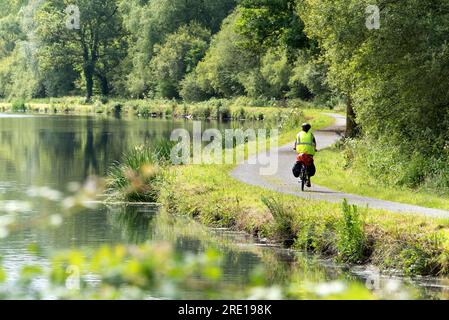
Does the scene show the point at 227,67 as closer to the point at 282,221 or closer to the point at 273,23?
the point at 273,23

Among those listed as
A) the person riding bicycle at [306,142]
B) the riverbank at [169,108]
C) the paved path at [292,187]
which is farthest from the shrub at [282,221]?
the riverbank at [169,108]

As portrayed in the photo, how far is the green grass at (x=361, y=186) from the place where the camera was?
21.6 m

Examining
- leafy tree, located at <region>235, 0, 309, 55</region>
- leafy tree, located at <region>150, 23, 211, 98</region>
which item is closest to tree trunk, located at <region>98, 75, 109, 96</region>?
leafy tree, located at <region>150, 23, 211, 98</region>

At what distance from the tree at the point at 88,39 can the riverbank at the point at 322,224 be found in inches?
3727

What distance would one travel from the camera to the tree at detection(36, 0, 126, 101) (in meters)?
119

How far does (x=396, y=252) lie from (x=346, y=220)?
1.19m

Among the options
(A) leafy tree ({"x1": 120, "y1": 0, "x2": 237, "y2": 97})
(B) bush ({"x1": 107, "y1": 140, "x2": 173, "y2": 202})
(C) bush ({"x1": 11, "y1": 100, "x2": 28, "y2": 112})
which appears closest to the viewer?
(B) bush ({"x1": 107, "y1": 140, "x2": 173, "y2": 202})

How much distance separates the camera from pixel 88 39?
12362 cm

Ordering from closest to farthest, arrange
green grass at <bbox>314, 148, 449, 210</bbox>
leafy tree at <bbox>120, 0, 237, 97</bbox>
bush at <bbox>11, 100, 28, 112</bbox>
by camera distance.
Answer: green grass at <bbox>314, 148, 449, 210</bbox>
leafy tree at <bbox>120, 0, 237, 97</bbox>
bush at <bbox>11, 100, 28, 112</bbox>

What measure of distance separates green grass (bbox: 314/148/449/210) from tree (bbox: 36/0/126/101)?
90.4 m
